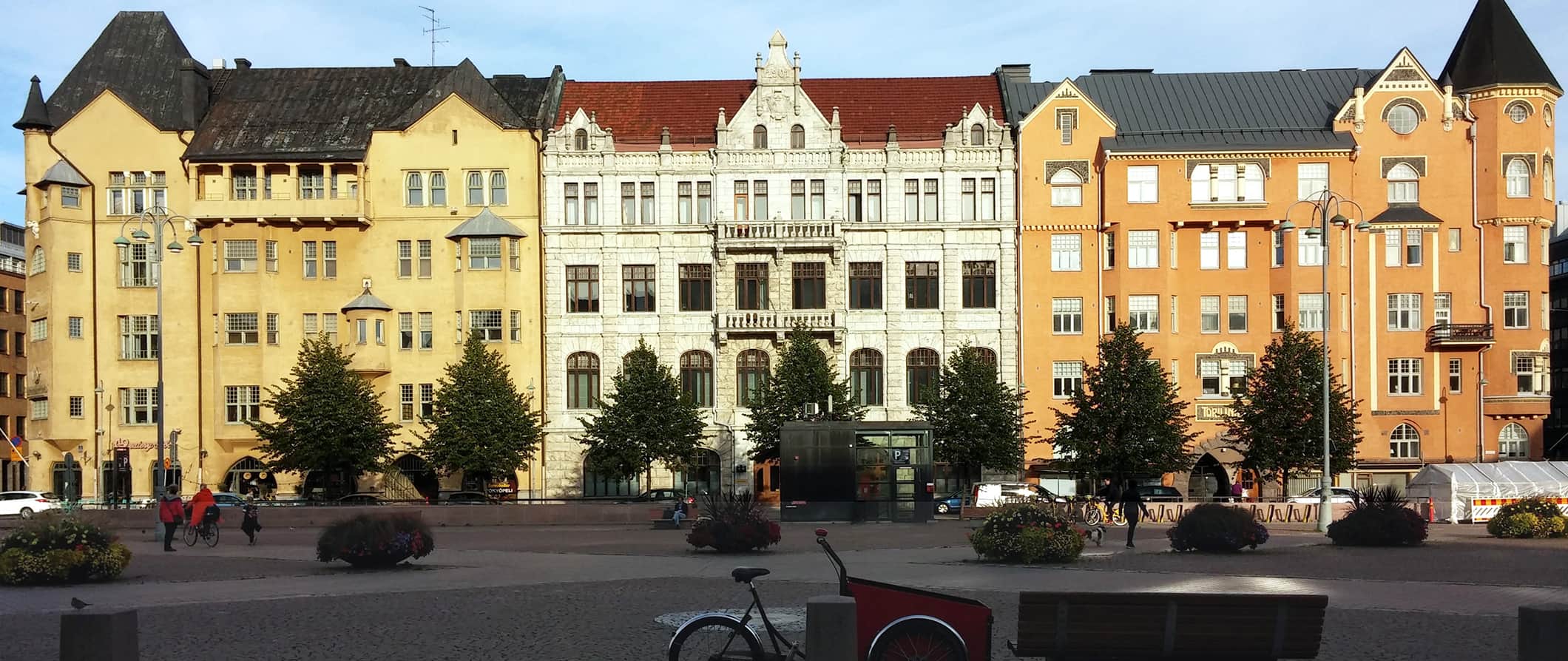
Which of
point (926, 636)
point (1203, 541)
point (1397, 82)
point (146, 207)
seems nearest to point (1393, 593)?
point (1203, 541)

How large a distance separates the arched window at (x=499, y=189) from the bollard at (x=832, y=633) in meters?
53.7

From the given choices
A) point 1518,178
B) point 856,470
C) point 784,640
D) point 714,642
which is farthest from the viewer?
point 1518,178

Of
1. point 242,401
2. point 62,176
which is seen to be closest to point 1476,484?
point 242,401

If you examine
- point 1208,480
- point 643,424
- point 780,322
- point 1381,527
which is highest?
point 780,322

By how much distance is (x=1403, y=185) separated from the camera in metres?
61.9

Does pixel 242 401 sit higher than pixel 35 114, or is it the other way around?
pixel 35 114

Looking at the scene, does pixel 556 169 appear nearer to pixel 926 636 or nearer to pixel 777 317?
pixel 777 317

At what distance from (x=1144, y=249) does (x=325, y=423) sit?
1294 inches

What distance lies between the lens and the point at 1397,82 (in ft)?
202

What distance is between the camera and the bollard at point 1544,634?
11.4 meters

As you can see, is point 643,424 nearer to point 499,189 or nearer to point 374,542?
point 499,189

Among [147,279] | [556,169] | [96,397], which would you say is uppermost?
[556,169]

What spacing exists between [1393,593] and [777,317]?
4133 cm

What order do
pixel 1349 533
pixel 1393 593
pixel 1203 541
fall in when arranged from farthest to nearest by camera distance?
pixel 1349 533 < pixel 1203 541 < pixel 1393 593
